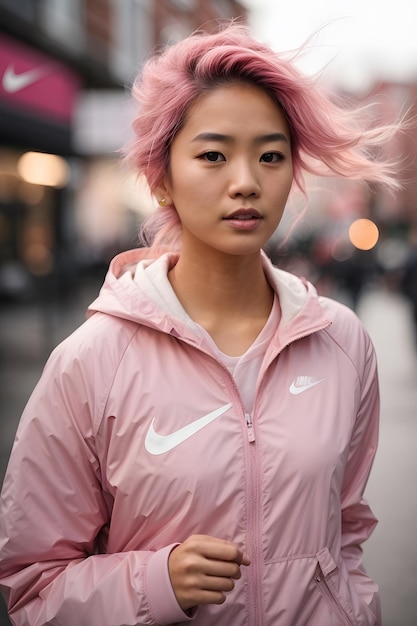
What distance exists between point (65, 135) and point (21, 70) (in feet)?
7.14

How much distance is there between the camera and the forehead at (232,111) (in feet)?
6.09

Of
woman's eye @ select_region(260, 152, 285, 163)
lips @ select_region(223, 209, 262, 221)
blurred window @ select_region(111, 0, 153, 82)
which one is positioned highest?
blurred window @ select_region(111, 0, 153, 82)

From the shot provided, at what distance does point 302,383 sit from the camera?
1959 millimetres

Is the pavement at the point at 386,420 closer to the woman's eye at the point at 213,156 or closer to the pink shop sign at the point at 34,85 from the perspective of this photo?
the woman's eye at the point at 213,156

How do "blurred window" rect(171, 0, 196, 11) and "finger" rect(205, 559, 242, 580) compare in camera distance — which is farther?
"blurred window" rect(171, 0, 196, 11)

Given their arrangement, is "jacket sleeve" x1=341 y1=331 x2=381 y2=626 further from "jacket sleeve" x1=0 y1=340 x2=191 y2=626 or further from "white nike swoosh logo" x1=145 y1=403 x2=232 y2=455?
"jacket sleeve" x1=0 y1=340 x2=191 y2=626

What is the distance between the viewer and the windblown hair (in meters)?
1.88

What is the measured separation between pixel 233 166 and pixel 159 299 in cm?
38

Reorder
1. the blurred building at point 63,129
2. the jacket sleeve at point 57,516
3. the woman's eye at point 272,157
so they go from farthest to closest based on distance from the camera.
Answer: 1. the blurred building at point 63,129
2. the woman's eye at point 272,157
3. the jacket sleeve at point 57,516

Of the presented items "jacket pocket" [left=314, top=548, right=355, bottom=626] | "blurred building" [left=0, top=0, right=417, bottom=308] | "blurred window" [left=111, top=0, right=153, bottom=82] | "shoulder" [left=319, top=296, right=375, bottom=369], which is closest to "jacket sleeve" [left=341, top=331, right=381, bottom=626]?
"shoulder" [left=319, top=296, right=375, bottom=369]

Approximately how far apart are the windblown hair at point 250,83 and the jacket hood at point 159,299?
23 cm

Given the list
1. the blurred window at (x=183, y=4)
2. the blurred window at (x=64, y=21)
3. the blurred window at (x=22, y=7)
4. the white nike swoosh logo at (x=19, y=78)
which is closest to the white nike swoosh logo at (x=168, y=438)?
the white nike swoosh logo at (x=19, y=78)

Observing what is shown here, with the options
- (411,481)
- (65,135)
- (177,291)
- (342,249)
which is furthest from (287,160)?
(342,249)

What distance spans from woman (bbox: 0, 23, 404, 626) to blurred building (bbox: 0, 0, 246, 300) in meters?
10.1
